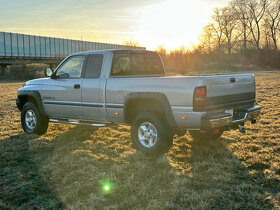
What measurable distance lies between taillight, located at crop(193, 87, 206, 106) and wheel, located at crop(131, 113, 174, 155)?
2.81ft

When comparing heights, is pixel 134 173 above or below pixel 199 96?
below

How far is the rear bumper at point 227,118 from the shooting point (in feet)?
15.9

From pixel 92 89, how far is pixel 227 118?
2768 millimetres

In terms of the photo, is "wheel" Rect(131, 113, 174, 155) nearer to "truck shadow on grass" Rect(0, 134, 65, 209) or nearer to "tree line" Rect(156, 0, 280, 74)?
"truck shadow on grass" Rect(0, 134, 65, 209)

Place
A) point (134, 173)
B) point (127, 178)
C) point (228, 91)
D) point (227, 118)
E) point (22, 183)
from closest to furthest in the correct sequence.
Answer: point (22, 183) < point (127, 178) < point (134, 173) < point (227, 118) < point (228, 91)

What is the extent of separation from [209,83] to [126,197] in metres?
2.22

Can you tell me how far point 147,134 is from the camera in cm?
570

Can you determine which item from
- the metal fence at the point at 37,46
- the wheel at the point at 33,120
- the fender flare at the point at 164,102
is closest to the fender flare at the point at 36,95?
the wheel at the point at 33,120

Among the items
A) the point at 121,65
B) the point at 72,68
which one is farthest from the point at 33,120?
the point at 121,65

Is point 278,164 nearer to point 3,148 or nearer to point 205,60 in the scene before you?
point 3,148

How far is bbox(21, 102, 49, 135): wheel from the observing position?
7.45m

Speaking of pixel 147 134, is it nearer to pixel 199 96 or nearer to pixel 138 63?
pixel 199 96

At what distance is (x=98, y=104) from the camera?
6.22 metres

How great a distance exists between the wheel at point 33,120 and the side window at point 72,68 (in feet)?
3.85
